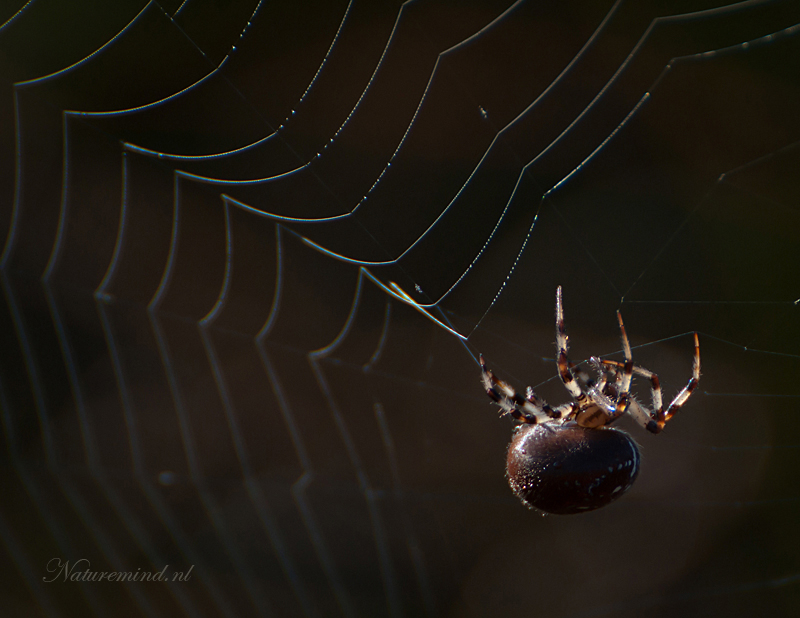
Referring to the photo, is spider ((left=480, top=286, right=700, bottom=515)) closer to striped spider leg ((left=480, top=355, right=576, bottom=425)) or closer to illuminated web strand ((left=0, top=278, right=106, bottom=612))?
striped spider leg ((left=480, top=355, right=576, bottom=425))

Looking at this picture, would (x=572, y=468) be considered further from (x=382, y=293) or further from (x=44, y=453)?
(x=44, y=453)

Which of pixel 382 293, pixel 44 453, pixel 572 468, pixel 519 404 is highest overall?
pixel 382 293

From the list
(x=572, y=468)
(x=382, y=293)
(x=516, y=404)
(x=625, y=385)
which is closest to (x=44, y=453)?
(x=382, y=293)

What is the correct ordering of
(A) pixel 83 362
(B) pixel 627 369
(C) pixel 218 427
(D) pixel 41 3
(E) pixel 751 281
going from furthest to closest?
(C) pixel 218 427, (A) pixel 83 362, (E) pixel 751 281, (D) pixel 41 3, (B) pixel 627 369

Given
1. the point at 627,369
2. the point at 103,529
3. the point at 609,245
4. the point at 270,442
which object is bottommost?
the point at 103,529

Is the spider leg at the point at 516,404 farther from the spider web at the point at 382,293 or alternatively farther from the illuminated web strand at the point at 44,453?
the illuminated web strand at the point at 44,453

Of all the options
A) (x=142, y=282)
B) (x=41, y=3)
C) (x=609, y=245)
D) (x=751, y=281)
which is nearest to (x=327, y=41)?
(x=41, y=3)

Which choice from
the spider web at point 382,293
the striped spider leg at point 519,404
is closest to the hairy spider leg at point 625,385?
the striped spider leg at point 519,404

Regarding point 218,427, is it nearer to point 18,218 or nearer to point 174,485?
point 174,485
